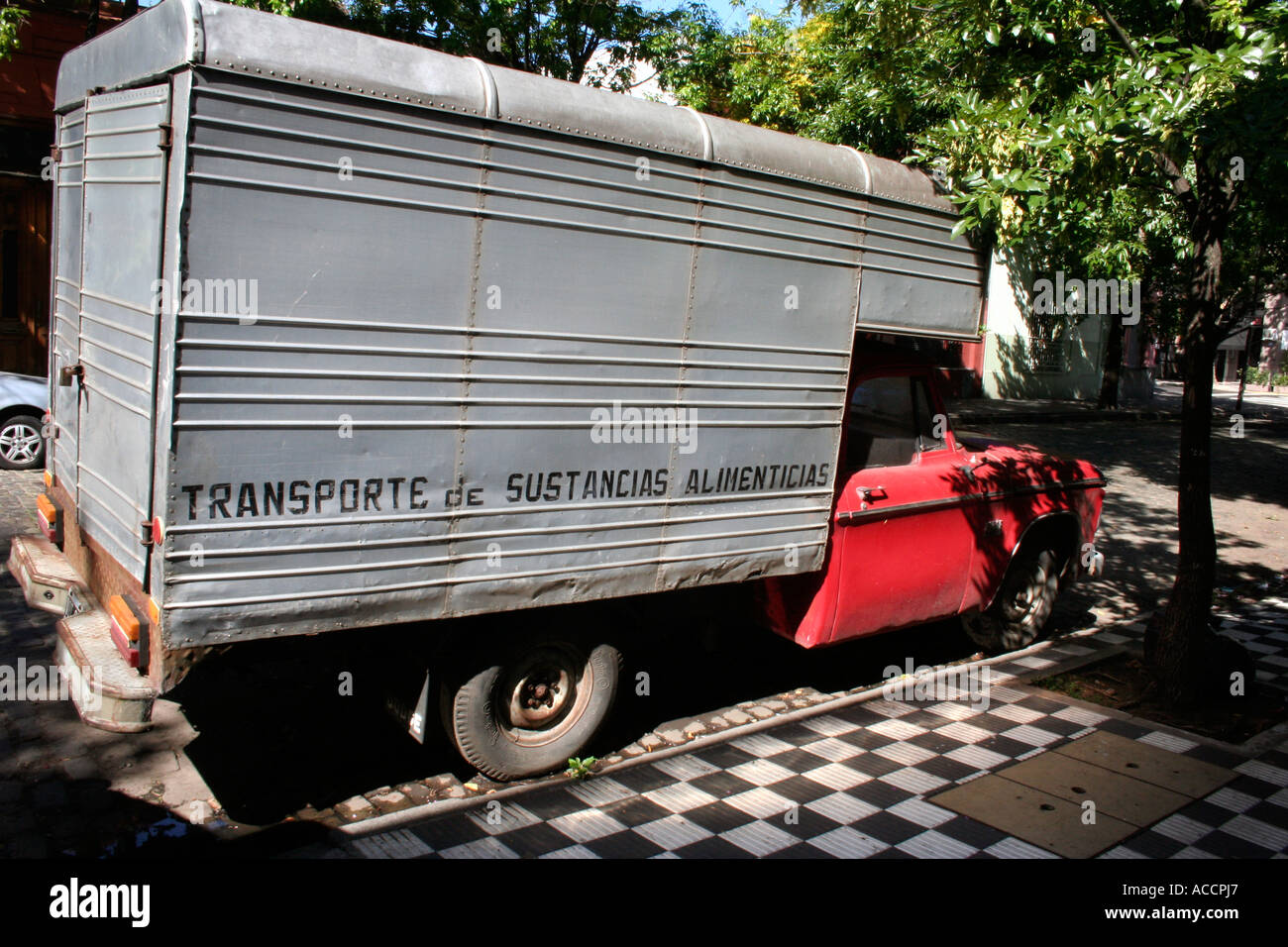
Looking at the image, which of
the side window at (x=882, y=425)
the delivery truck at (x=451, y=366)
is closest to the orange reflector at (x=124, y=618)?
the delivery truck at (x=451, y=366)

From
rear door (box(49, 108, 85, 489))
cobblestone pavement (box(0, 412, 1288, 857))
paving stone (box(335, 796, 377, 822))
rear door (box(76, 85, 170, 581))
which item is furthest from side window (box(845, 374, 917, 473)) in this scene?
rear door (box(49, 108, 85, 489))

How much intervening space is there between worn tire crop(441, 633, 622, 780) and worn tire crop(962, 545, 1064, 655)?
3.27 m

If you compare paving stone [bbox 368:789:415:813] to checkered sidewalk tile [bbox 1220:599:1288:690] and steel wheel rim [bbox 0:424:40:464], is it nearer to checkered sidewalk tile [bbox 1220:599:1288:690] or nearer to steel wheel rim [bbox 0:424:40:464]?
Answer: checkered sidewalk tile [bbox 1220:599:1288:690]

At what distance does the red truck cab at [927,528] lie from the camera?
18.6 feet

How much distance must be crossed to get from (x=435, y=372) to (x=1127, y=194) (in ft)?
16.9

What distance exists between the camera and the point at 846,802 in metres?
4.76

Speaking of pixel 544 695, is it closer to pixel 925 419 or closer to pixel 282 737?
pixel 282 737

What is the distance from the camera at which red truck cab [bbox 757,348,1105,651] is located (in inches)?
224

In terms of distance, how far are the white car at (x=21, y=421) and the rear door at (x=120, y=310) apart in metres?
7.02

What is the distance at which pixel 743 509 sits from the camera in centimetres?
512

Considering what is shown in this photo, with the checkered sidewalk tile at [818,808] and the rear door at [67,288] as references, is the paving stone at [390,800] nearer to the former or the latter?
the checkered sidewalk tile at [818,808]

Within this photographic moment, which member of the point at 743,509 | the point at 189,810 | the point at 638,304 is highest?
the point at 638,304
